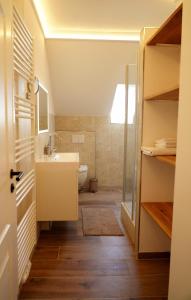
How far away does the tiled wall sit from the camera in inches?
185

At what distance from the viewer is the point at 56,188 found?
265 cm

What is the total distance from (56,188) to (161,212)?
3.76 ft

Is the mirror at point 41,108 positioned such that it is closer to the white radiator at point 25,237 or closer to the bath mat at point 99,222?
the white radiator at point 25,237

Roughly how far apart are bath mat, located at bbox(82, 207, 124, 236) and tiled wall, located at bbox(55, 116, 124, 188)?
49.2 inches

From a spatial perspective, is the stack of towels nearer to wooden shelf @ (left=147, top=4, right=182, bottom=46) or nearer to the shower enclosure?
the shower enclosure

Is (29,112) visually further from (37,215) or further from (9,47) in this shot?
(37,215)

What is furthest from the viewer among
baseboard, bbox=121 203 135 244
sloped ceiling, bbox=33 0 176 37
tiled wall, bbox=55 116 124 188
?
tiled wall, bbox=55 116 124 188

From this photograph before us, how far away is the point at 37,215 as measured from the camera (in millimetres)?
2648

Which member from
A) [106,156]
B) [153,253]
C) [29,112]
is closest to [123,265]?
[153,253]

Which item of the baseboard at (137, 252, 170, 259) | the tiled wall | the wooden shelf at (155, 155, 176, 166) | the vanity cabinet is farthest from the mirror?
the baseboard at (137, 252, 170, 259)

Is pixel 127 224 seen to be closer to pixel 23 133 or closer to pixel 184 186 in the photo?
pixel 23 133

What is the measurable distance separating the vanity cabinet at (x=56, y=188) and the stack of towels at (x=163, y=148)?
2.98 ft

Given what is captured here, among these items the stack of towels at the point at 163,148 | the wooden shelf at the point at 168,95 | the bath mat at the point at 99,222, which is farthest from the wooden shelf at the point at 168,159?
the bath mat at the point at 99,222

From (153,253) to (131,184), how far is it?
0.79 m
